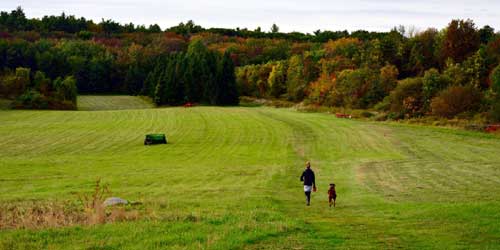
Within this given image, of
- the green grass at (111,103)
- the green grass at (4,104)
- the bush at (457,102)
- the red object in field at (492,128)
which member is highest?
the bush at (457,102)

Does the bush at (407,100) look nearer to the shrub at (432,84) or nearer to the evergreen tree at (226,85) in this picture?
the shrub at (432,84)

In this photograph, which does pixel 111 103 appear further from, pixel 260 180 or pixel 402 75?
pixel 260 180

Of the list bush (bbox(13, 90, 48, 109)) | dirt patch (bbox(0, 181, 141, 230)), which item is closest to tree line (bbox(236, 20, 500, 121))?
bush (bbox(13, 90, 48, 109))

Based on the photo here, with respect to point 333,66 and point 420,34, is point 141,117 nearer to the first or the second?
point 333,66

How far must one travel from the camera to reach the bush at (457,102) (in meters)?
78.4

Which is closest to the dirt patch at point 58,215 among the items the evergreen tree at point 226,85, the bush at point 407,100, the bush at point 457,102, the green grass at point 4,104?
the bush at point 457,102

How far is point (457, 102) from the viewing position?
258 feet

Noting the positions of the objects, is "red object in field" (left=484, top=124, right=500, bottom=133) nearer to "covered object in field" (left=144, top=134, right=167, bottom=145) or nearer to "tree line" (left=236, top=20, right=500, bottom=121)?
"tree line" (left=236, top=20, right=500, bottom=121)

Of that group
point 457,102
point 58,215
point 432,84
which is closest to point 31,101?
point 432,84

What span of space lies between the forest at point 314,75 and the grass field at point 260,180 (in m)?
12.8

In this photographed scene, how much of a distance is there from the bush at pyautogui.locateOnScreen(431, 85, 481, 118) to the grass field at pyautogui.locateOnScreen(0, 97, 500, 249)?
27.4ft

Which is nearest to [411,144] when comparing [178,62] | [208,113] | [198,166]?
[198,166]

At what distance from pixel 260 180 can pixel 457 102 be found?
5181 centimetres

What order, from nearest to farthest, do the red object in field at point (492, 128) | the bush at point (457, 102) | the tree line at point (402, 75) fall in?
the red object in field at point (492, 128) < the bush at point (457, 102) < the tree line at point (402, 75)
